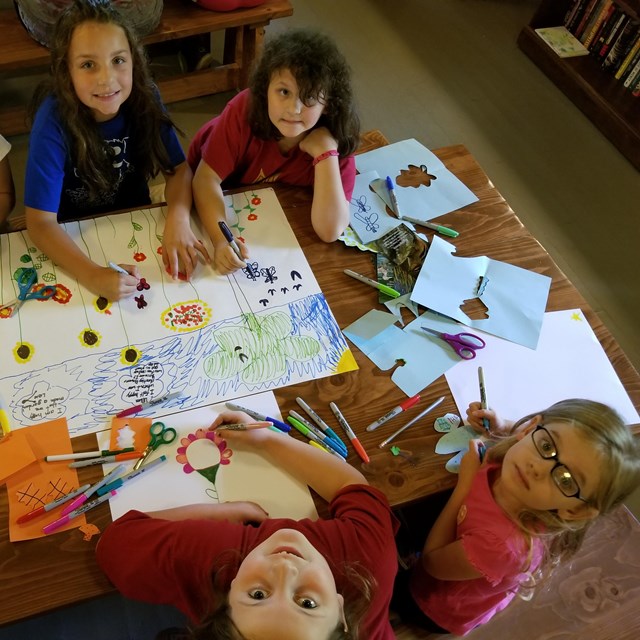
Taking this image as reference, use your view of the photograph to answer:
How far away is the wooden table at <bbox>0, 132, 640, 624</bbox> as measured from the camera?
0.81 m

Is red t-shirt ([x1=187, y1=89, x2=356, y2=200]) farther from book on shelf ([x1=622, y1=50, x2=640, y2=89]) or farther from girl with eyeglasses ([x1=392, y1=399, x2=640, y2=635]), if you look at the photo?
book on shelf ([x1=622, y1=50, x2=640, y2=89])

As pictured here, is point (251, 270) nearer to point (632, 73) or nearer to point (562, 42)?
point (632, 73)

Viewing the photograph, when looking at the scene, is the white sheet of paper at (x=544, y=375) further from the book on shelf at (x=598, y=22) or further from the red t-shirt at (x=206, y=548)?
the book on shelf at (x=598, y=22)

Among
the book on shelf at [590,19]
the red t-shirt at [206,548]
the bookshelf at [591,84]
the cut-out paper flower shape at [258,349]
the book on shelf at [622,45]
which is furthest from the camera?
the book on shelf at [590,19]

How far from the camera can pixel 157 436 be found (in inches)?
36.5

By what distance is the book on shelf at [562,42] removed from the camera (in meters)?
2.90

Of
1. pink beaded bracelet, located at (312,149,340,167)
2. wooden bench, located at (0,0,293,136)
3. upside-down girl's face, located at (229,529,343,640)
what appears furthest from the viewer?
wooden bench, located at (0,0,293,136)

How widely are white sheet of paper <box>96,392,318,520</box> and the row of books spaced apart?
2680 millimetres

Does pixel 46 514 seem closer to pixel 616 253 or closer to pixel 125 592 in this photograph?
pixel 125 592

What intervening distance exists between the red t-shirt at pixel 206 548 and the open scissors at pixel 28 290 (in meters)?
0.44

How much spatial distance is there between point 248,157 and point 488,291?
59 centimetres

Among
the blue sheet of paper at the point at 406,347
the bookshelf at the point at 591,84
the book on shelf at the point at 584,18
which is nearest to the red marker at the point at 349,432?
the blue sheet of paper at the point at 406,347

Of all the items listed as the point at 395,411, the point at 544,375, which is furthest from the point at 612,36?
the point at 395,411

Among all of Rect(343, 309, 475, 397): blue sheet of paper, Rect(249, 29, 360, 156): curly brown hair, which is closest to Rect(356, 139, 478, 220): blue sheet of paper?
Rect(249, 29, 360, 156): curly brown hair
